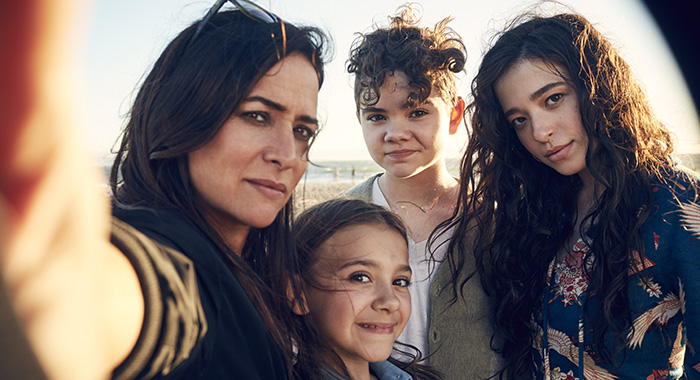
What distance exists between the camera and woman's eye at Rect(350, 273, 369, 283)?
227 cm

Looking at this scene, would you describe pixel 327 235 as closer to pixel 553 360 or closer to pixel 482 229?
pixel 482 229

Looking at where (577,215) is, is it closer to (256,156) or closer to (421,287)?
(421,287)

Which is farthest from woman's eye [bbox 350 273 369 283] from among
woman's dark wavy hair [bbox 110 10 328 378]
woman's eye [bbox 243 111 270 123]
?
woman's eye [bbox 243 111 270 123]

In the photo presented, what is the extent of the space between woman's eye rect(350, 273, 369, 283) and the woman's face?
0.75 m

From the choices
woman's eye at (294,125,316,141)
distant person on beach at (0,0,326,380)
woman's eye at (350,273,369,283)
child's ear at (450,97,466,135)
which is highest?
child's ear at (450,97,466,135)

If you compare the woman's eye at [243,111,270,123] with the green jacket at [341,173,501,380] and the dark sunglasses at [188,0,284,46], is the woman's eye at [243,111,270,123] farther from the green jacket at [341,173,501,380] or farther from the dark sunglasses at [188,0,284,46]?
the green jacket at [341,173,501,380]

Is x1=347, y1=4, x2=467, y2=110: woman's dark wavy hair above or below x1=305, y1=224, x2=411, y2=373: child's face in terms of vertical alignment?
above

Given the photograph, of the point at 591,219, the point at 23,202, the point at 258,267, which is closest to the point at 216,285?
the point at 23,202

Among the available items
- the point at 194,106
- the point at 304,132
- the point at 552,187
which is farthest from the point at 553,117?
the point at 194,106

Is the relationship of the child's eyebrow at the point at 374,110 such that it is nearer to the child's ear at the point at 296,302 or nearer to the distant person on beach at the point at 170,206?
the distant person on beach at the point at 170,206

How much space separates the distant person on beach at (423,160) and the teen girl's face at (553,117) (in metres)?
0.85

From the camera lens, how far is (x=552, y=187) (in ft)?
9.95

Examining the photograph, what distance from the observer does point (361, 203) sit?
264cm

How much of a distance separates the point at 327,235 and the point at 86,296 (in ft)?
6.26
